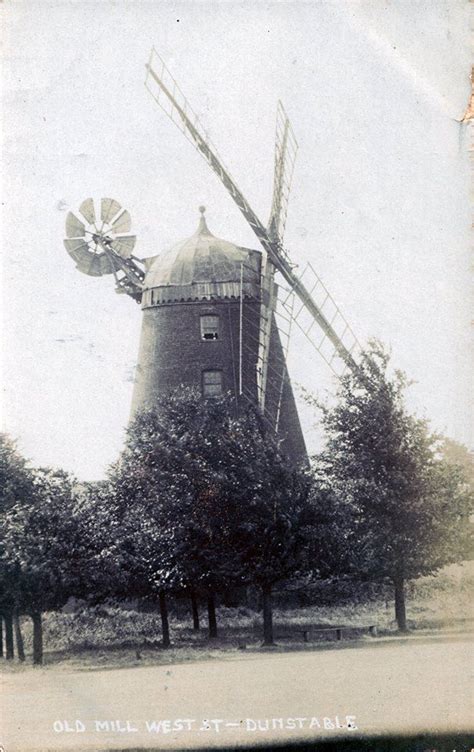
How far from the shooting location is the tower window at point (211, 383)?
25.2 m

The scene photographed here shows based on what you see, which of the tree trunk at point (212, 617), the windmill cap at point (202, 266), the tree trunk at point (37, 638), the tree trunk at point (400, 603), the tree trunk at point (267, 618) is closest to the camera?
the tree trunk at point (37, 638)

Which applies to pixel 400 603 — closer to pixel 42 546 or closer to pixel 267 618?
pixel 267 618

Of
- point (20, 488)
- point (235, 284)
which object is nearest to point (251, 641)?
point (20, 488)

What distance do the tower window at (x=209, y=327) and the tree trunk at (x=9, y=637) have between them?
922 cm

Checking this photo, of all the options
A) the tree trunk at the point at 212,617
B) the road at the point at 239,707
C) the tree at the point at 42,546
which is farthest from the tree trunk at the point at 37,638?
the tree trunk at the point at 212,617

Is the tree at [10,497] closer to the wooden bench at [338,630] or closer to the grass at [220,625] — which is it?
the grass at [220,625]

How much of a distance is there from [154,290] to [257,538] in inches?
335

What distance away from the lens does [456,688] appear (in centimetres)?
1477

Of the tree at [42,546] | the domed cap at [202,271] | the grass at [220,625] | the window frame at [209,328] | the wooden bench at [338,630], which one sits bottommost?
the wooden bench at [338,630]

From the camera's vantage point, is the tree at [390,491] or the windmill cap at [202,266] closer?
the tree at [390,491]

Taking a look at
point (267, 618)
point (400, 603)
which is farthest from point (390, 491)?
point (267, 618)

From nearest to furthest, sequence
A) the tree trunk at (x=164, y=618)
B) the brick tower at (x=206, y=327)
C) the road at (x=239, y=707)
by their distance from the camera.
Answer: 1. the road at (x=239, y=707)
2. the tree trunk at (x=164, y=618)
3. the brick tower at (x=206, y=327)

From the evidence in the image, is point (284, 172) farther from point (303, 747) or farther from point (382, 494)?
point (303, 747)

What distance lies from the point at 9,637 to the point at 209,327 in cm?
987
